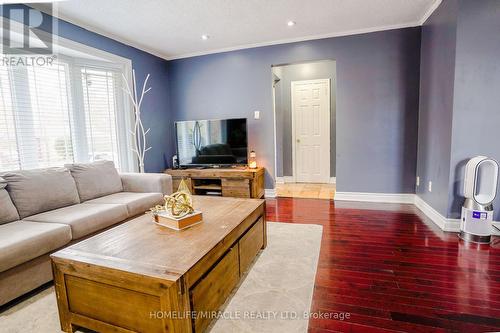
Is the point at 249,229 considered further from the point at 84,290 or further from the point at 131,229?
the point at 84,290

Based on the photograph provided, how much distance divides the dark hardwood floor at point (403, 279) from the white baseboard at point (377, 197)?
776 millimetres

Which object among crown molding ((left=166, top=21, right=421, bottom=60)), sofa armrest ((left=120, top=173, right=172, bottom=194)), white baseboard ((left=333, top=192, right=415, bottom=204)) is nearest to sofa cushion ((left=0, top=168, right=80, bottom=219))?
sofa armrest ((left=120, top=173, right=172, bottom=194))

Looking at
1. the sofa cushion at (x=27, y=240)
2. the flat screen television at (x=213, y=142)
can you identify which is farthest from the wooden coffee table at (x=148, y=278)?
the flat screen television at (x=213, y=142)

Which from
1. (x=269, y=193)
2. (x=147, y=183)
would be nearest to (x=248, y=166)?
(x=269, y=193)

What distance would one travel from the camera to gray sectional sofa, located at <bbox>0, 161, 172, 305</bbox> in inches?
72.4

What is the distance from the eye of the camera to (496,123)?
272cm

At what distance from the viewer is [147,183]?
3346 mm

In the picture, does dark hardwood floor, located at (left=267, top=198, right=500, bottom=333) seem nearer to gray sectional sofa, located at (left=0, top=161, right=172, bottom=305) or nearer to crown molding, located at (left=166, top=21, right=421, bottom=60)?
gray sectional sofa, located at (left=0, top=161, right=172, bottom=305)

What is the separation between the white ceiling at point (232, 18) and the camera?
3008mm

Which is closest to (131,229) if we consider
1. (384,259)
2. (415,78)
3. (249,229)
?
(249,229)

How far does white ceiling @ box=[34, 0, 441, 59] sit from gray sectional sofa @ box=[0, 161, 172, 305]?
178 cm

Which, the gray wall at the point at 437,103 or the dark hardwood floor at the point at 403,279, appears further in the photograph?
the gray wall at the point at 437,103

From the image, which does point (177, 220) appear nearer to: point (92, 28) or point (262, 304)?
point (262, 304)

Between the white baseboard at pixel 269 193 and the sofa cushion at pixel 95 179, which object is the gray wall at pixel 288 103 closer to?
the white baseboard at pixel 269 193
